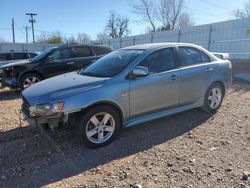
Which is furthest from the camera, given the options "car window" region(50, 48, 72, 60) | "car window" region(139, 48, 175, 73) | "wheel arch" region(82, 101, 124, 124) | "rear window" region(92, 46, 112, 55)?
"rear window" region(92, 46, 112, 55)

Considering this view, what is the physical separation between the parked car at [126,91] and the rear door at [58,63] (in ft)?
13.6

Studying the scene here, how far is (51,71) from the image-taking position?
8.95 m

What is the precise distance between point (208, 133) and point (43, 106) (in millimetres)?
2924

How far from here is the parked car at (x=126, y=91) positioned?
3.87 metres

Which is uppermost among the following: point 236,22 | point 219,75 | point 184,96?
point 236,22

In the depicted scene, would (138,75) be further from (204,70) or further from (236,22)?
(236,22)

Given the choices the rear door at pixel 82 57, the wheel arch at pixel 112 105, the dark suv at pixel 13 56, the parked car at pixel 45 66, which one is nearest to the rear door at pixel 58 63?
the parked car at pixel 45 66

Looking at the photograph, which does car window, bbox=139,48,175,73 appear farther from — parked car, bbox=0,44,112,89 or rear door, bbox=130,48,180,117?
parked car, bbox=0,44,112,89

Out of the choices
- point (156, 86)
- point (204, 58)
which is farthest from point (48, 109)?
point (204, 58)

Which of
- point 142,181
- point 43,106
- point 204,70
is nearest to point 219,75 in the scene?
point 204,70

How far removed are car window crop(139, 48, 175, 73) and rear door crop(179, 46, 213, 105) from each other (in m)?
0.26

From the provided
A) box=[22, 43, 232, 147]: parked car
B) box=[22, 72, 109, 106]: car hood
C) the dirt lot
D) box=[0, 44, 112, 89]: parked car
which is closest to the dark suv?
box=[0, 44, 112, 89]: parked car

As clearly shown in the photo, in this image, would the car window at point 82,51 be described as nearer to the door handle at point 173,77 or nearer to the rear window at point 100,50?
the rear window at point 100,50

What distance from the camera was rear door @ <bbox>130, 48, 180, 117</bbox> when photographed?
14.5 ft
